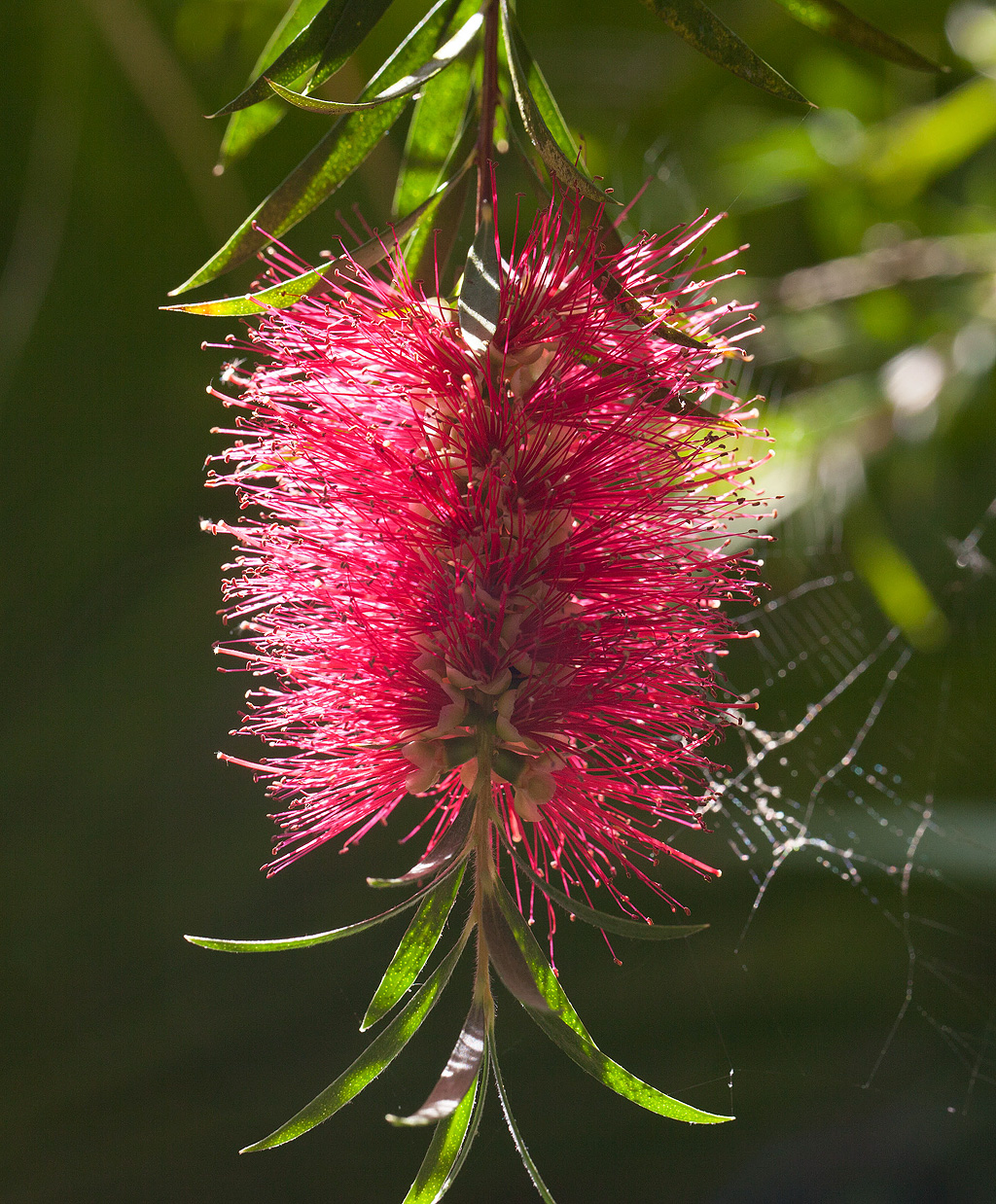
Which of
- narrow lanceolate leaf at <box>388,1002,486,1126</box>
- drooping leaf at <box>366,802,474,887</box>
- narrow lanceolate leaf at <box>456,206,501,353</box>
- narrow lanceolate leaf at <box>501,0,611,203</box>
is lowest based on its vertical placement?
narrow lanceolate leaf at <box>388,1002,486,1126</box>

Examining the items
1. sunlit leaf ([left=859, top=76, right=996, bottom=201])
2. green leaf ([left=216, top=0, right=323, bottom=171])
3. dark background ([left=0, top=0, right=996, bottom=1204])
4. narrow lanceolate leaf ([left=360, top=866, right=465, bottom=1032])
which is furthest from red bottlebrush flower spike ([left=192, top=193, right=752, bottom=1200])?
sunlit leaf ([left=859, top=76, right=996, bottom=201])

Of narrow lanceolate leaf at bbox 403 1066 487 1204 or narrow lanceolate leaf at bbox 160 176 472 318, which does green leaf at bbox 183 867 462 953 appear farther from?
narrow lanceolate leaf at bbox 160 176 472 318

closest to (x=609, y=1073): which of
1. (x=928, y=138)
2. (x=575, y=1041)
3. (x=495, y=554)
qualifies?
(x=575, y=1041)

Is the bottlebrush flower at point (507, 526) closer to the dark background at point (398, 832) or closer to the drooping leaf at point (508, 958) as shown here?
the drooping leaf at point (508, 958)

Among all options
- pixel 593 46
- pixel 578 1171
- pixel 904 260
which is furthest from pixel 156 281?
pixel 578 1171

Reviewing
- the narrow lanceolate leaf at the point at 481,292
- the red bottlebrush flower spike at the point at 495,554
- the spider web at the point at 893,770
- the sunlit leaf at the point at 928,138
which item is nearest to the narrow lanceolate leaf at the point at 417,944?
the red bottlebrush flower spike at the point at 495,554

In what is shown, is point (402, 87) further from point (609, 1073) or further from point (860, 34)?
point (609, 1073)

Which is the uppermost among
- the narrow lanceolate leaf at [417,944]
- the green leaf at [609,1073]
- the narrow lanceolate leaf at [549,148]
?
the narrow lanceolate leaf at [549,148]
